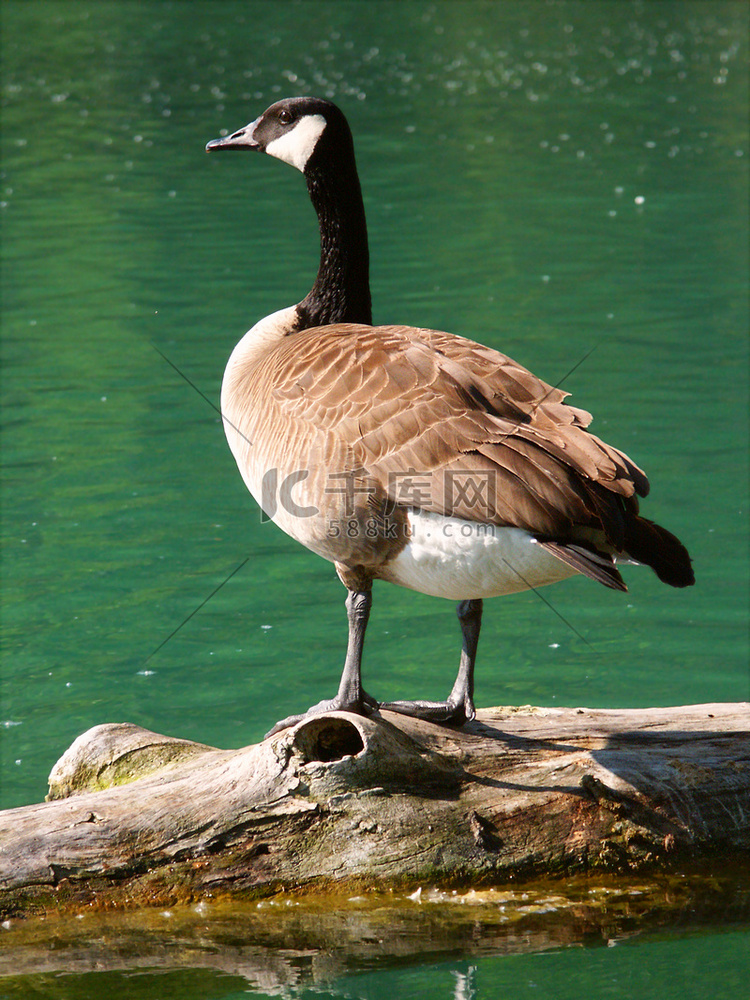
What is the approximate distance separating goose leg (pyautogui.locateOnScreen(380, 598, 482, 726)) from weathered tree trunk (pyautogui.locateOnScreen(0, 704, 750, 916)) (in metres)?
0.13

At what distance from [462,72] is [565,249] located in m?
21.6

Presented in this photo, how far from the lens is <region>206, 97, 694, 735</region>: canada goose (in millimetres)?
4169

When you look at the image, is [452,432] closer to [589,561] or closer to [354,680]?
[589,561]

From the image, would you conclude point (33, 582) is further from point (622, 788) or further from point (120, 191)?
point (120, 191)

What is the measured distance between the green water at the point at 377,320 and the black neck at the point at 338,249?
93.1 inches

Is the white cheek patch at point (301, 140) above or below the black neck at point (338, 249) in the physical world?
above

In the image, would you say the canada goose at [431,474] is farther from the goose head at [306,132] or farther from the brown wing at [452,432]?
the goose head at [306,132]

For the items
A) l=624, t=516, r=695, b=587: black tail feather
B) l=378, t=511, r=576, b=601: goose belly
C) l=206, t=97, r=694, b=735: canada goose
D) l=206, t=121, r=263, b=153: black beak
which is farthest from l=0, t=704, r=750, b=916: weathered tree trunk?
l=206, t=121, r=263, b=153: black beak

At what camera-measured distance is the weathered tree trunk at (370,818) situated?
173 inches

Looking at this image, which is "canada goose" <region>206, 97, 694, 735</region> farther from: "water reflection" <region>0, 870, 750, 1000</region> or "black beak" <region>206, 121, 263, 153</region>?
"black beak" <region>206, 121, 263, 153</region>

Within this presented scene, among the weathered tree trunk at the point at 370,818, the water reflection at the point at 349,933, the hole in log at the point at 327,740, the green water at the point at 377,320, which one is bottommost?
the green water at the point at 377,320

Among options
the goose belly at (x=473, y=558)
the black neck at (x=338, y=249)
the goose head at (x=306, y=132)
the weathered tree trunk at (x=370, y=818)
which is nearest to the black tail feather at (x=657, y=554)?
the goose belly at (x=473, y=558)

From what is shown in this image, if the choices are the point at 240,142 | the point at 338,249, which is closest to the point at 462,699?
the point at 338,249

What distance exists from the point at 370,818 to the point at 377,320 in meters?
9.62
